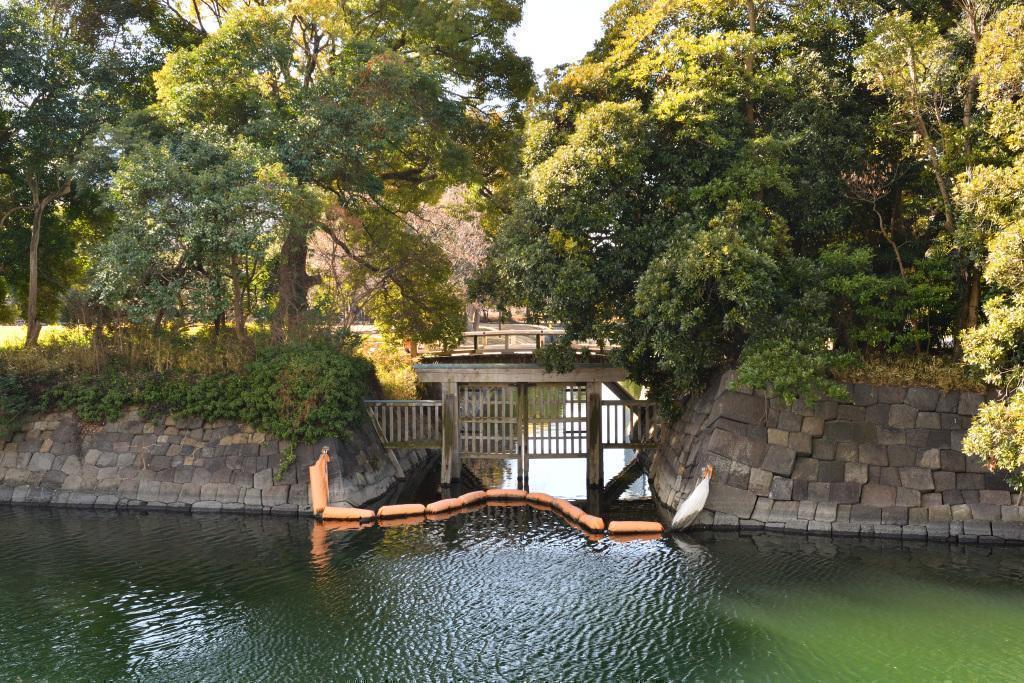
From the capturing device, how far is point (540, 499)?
14.3 metres

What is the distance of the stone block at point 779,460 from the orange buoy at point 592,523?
2701mm

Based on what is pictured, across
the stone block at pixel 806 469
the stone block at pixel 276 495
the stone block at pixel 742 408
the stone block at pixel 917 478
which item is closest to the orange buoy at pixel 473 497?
the stone block at pixel 276 495

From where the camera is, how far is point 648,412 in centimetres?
A: 1575

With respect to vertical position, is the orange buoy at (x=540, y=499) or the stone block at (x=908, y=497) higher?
the stone block at (x=908, y=497)

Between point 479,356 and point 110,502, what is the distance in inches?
346

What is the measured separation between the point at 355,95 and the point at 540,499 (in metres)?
8.40

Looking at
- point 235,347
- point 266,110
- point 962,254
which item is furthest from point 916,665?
point 266,110

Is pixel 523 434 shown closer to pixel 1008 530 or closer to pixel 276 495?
pixel 276 495

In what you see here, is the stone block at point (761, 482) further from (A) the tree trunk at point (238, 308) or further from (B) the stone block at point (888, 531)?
(A) the tree trunk at point (238, 308)

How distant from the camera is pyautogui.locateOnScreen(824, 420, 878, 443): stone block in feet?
39.5

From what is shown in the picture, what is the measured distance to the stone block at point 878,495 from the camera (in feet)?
38.8

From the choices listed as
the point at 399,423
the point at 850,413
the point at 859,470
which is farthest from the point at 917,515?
the point at 399,423

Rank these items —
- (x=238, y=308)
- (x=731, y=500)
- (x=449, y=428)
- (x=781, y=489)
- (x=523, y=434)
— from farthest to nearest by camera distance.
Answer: (x=523, y=434)
(x=449, y=428)
(x=238, y=308)
(x=731, y=500)
(x=781, y=489)

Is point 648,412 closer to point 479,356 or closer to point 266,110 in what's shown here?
point 479,356
